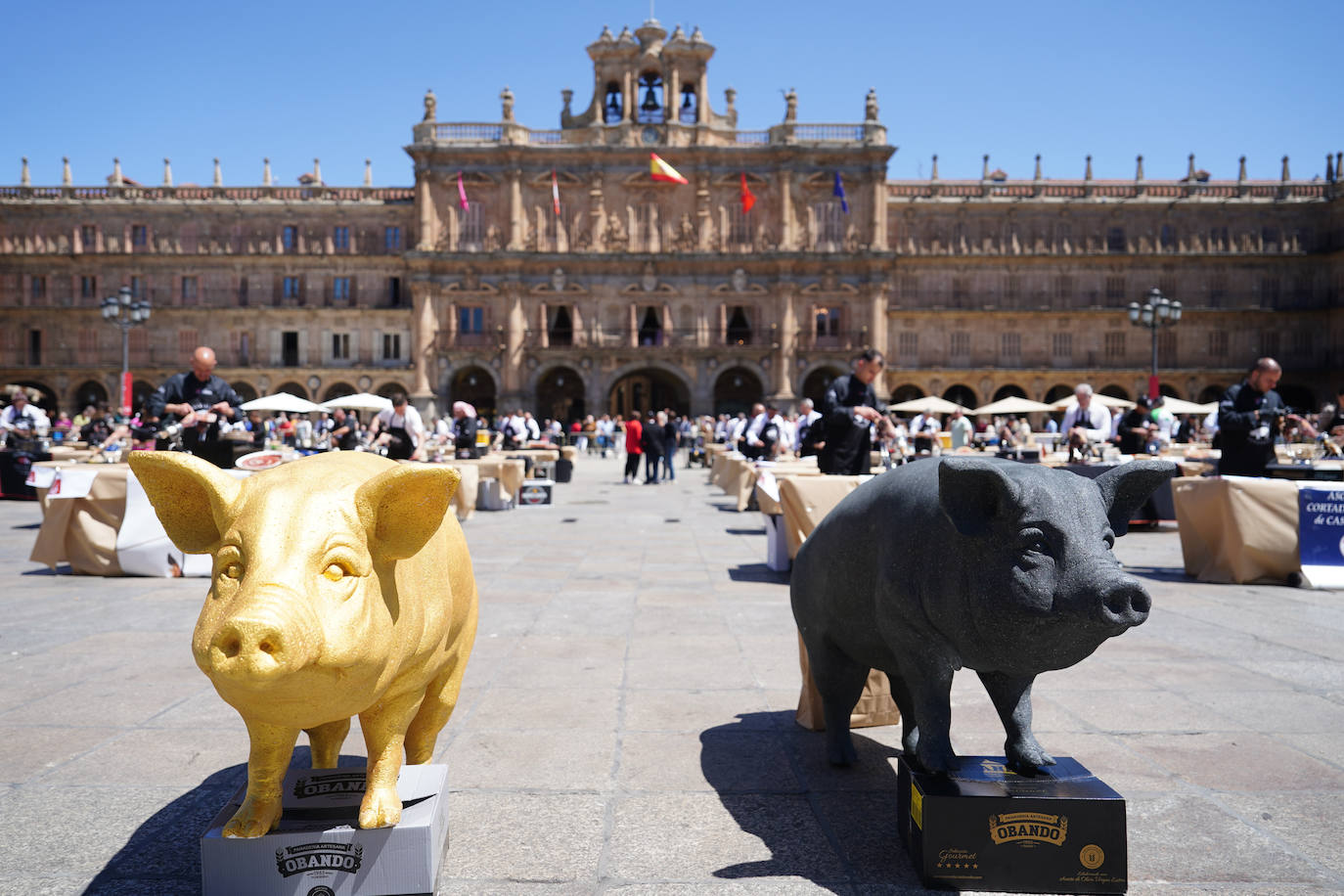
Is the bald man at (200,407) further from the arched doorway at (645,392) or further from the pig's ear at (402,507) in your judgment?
the arched doorway at (645,392)

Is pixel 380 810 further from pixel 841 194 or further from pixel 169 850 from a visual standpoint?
pixel 841 194

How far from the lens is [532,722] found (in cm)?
413

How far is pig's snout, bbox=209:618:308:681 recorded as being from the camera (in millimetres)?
1924

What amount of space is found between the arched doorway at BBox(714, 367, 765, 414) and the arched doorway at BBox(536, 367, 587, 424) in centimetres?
615

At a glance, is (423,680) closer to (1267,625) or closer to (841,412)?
(841,412)

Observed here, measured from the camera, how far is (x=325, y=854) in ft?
7.90

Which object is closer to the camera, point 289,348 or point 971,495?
point 971,495

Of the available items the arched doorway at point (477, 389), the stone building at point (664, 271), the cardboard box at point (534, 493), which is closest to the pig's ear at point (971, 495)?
the cardboard box at point (534, 493)

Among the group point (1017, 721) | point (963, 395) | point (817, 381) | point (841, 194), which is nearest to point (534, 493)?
Result: point (1017, 721)

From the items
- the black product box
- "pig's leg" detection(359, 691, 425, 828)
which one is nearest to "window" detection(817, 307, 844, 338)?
the black product box

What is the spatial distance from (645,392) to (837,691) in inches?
1627

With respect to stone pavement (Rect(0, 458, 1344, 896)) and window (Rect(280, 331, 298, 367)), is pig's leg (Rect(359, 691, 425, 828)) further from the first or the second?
window (Rect(280, 331, 298, 367))

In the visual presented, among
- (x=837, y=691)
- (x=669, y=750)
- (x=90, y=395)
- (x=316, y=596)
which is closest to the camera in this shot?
(x=316, y=596)

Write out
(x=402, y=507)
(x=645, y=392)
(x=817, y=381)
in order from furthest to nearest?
1. (x=645, y=392)
2. (x=817, y=381)
3. (x=402, y=507)
